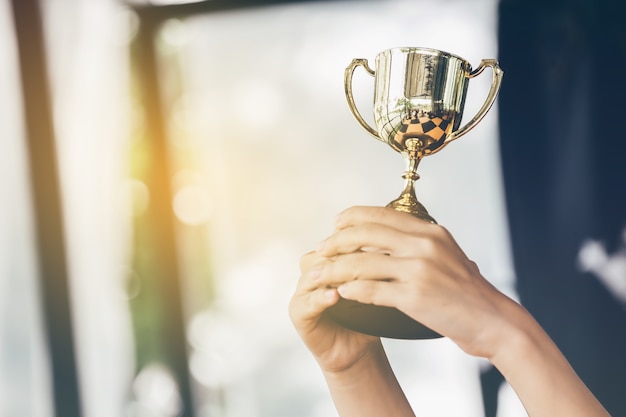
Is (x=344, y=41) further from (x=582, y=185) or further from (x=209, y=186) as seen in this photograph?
(x=582, y=185)

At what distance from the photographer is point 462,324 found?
2.18 feet

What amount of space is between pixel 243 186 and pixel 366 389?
164 centimetres

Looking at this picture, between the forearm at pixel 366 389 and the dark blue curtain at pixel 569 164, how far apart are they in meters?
1.37

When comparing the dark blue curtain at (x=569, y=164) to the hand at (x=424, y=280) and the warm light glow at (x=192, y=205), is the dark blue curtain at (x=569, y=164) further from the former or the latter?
the hand at (x=424, y=280)

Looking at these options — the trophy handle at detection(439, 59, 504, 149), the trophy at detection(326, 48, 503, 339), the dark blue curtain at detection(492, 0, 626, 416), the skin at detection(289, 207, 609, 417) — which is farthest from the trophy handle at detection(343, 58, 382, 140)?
the dark blue curtain at detection(492, 0, 626, 416)

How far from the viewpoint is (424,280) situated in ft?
2.14

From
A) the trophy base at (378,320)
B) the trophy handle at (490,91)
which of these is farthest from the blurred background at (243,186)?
the trophy base at (378,320)

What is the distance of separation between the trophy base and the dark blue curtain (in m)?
1.47

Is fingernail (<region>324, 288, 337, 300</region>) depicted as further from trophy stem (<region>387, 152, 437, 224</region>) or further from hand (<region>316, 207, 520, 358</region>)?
trophy stem (<region>387, 152, 437, 224</region>)

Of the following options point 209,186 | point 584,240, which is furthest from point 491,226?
point 209,186

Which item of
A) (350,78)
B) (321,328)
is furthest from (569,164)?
(321,328)

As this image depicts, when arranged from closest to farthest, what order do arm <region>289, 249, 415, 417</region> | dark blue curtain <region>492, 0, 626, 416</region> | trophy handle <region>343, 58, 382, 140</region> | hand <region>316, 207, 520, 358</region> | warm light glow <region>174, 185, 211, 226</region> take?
hand <region>316, 207, 520, 358</region> < arm <region>289, 249, 415, 417</region> < trophy handle <region>343, 58, 382, 140</region> < dark blue curtain <region>492, 0, 626, 416</region> < warm light glow <region>174, 185, 211, 226</region>

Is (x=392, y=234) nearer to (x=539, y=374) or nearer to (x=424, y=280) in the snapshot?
(x=424, y=280)

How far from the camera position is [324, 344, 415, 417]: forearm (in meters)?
0.85
